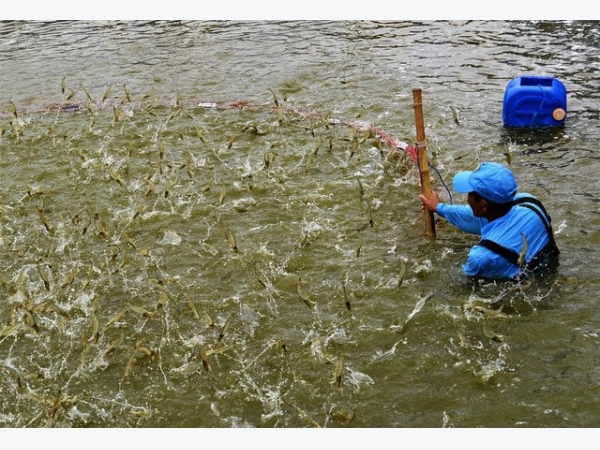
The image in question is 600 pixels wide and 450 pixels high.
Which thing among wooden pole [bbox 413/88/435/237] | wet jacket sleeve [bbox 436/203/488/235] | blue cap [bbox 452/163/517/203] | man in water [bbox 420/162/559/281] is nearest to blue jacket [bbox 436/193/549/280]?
man in water [bbox 420/162/559/281]

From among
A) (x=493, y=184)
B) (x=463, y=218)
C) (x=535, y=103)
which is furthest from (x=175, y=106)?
(x=493, y=184)

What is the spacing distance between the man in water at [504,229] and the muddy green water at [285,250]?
19cm

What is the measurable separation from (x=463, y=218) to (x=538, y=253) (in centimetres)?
64

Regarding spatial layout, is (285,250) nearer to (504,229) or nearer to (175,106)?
(504,229)

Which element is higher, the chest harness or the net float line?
the net float line

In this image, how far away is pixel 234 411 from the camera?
4055 mm

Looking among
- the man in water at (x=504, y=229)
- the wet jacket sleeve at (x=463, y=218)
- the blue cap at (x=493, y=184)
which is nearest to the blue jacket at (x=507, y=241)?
the man in water at (x=504, y=229)

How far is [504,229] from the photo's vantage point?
474 cm

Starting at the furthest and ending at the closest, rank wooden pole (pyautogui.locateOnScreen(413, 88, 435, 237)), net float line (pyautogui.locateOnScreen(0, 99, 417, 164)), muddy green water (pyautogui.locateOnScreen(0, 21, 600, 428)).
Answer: net float line (pyautogui.locateOnScreen(0, 99, 417, 164)) → wooden pole (pyautogui.locateOnScreen(413, 88, 435, 237)) → muddy green water (pyautogui.locateOnScreen(0, 21, 600, 428))

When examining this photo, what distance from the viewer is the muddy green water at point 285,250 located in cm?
414

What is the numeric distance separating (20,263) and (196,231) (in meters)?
1.43

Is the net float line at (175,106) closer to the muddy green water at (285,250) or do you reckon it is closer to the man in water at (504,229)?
the muddy green water at (285,250)

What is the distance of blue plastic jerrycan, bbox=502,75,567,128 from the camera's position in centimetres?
737

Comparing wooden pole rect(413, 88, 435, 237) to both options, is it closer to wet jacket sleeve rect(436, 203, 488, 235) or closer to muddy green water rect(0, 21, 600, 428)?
wet jacket sleeve rect(436, 203, 488, 235)
